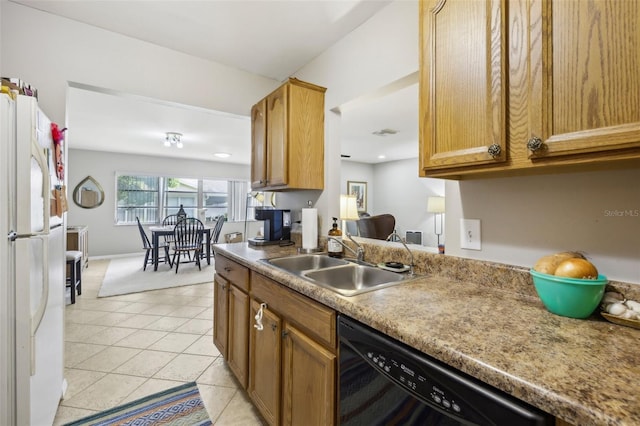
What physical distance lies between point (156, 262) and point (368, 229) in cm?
380

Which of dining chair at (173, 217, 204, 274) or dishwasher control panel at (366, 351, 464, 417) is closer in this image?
dishwasher control panel at (366, 351, 464, 417)

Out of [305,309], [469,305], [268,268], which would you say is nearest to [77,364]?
[268,268]

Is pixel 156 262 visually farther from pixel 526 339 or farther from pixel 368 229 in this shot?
pixel 526 339

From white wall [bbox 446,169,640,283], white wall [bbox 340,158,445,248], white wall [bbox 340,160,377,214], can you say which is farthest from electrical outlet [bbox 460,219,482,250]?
white wall [bbox 340,160,377,214]

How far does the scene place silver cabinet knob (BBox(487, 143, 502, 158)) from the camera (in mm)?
894

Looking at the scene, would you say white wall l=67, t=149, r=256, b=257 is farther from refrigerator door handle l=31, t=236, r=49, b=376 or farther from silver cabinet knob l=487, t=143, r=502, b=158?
silver cabinet knob l=487, t=143, r=502, b=158

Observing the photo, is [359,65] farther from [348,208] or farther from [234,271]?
[348,208]

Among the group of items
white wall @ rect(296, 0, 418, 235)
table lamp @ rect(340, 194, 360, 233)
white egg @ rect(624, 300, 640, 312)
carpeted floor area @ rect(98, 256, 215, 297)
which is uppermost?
white wall @ rect(296, 0, 418, 235)

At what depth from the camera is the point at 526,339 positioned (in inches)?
28.7

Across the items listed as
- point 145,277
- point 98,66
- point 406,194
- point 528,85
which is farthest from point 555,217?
point 406,194

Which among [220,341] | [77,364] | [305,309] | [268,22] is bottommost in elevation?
[77,364]

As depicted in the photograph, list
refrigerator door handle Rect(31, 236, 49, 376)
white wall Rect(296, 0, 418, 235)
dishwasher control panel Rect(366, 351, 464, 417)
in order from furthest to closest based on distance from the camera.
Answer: white wall Rect(296, 0, 418, 235), refrigerator door handle Rect(31, 236, 49, 376), dishwasher control panel Rect(366, 351, 464, 417)

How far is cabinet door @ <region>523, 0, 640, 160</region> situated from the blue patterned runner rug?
2084 millimetres

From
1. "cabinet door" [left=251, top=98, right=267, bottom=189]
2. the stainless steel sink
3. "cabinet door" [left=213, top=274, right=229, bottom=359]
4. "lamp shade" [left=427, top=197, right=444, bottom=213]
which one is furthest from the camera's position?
"lamp shade" [left=427, top=197, right=444, bottom=213]
